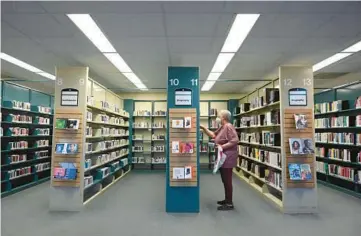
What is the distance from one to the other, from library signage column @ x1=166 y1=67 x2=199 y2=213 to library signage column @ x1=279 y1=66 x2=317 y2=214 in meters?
1.60

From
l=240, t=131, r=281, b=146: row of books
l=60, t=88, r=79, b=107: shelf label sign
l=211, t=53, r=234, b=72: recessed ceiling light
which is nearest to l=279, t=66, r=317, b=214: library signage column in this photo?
l=240, t=131, r=281, b=146: row of books

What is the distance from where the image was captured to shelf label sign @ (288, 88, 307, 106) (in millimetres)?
5012

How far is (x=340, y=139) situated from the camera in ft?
21.8

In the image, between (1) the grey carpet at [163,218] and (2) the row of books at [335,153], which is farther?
(2) the row of books at [335,153]

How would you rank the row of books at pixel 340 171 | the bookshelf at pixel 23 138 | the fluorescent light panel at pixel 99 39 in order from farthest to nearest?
the bookshelf at pixel 23 138 < the row of books at pixel 340 171 < the fluorescent light panel at pixel 99 39

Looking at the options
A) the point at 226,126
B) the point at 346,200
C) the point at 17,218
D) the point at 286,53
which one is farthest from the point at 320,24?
the point at 17,218

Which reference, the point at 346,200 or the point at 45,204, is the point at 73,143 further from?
the point at 346,200

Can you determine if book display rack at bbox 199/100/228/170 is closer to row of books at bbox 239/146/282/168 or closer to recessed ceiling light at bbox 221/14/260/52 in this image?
row of books at bbox 239/146/282/168

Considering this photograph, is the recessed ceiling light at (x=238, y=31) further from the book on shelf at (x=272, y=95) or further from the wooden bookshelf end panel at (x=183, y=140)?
the wooden bookshelf end panel at (x=183, y=140)

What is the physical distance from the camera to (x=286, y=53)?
573 cm

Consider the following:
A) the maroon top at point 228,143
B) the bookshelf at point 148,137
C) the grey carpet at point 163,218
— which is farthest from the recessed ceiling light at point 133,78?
the maroon top at point 228,143

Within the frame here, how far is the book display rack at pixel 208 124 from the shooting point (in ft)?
35.3

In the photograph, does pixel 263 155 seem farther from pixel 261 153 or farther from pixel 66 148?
pixel 66 148

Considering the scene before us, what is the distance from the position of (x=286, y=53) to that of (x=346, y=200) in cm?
341
